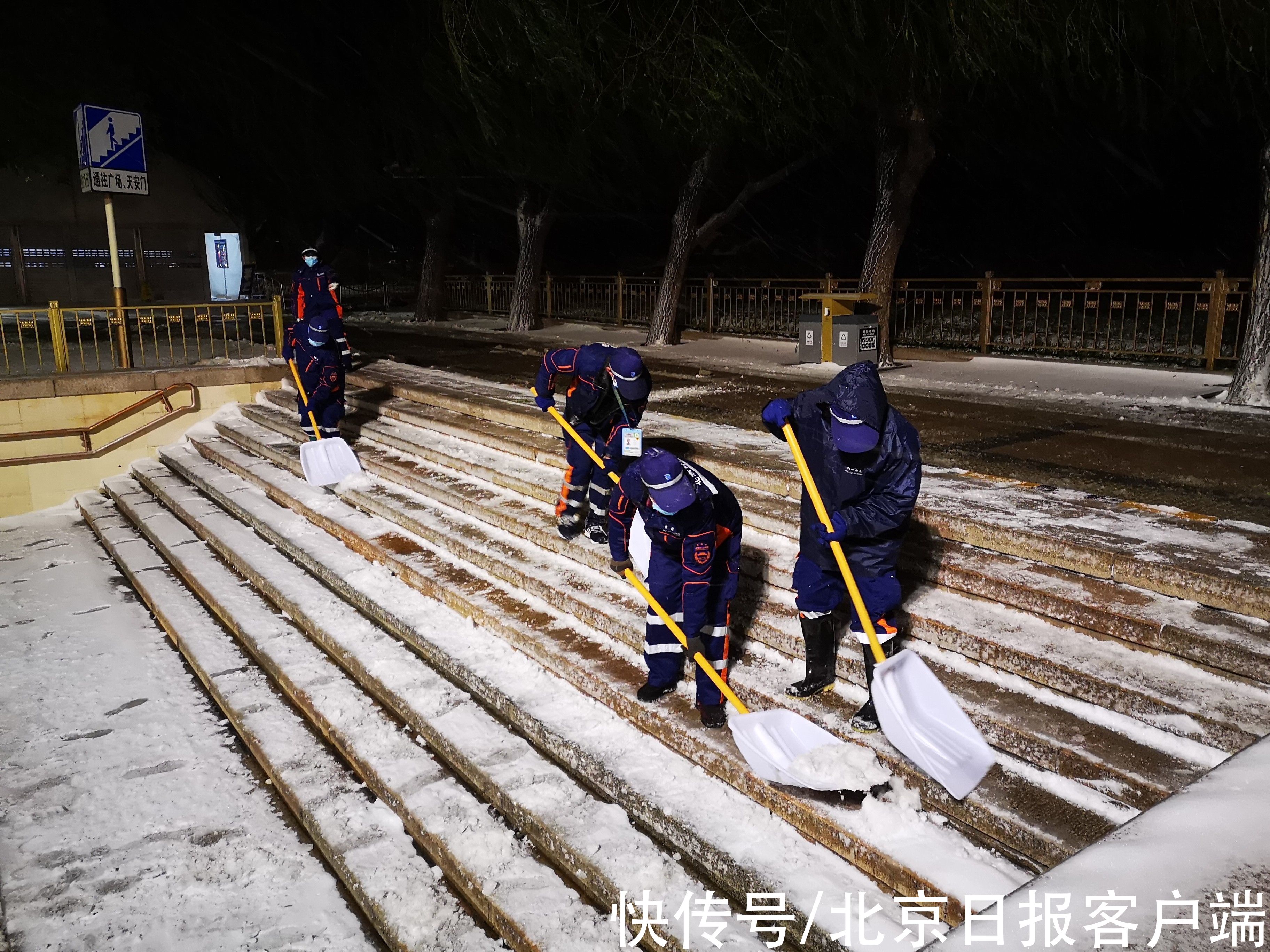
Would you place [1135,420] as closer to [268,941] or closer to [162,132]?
[268,941]

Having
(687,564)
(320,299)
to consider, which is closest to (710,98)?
(320,299)

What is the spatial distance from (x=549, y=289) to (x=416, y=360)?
23.9ft

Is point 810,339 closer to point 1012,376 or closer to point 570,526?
point 1012,376

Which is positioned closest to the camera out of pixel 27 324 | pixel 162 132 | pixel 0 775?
pixel 0 775

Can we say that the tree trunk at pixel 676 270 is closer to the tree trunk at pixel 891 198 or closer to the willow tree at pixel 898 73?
the willow tree at pixel 898 73

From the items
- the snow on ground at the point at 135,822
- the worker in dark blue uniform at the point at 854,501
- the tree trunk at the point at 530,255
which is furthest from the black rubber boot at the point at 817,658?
the tree trunk at the point at 530,255

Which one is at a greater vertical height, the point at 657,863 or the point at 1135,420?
the point at 1135,420

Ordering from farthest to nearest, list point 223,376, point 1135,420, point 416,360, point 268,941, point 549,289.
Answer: point 549,289 → point 416,360 → point 223,376 → point 1135,420 → point 268,941

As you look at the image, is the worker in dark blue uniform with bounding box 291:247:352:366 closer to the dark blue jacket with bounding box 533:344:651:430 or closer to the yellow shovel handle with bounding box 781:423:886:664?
the dark blue jacket with bounding box 533:344:651:430

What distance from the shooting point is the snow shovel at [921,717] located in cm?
339

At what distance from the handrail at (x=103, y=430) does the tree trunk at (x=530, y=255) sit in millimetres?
8385

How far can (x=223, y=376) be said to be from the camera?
11945 mm

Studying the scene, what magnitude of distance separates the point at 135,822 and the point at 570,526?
2927mm

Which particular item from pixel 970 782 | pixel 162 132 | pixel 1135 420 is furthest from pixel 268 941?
pixel 162 132
